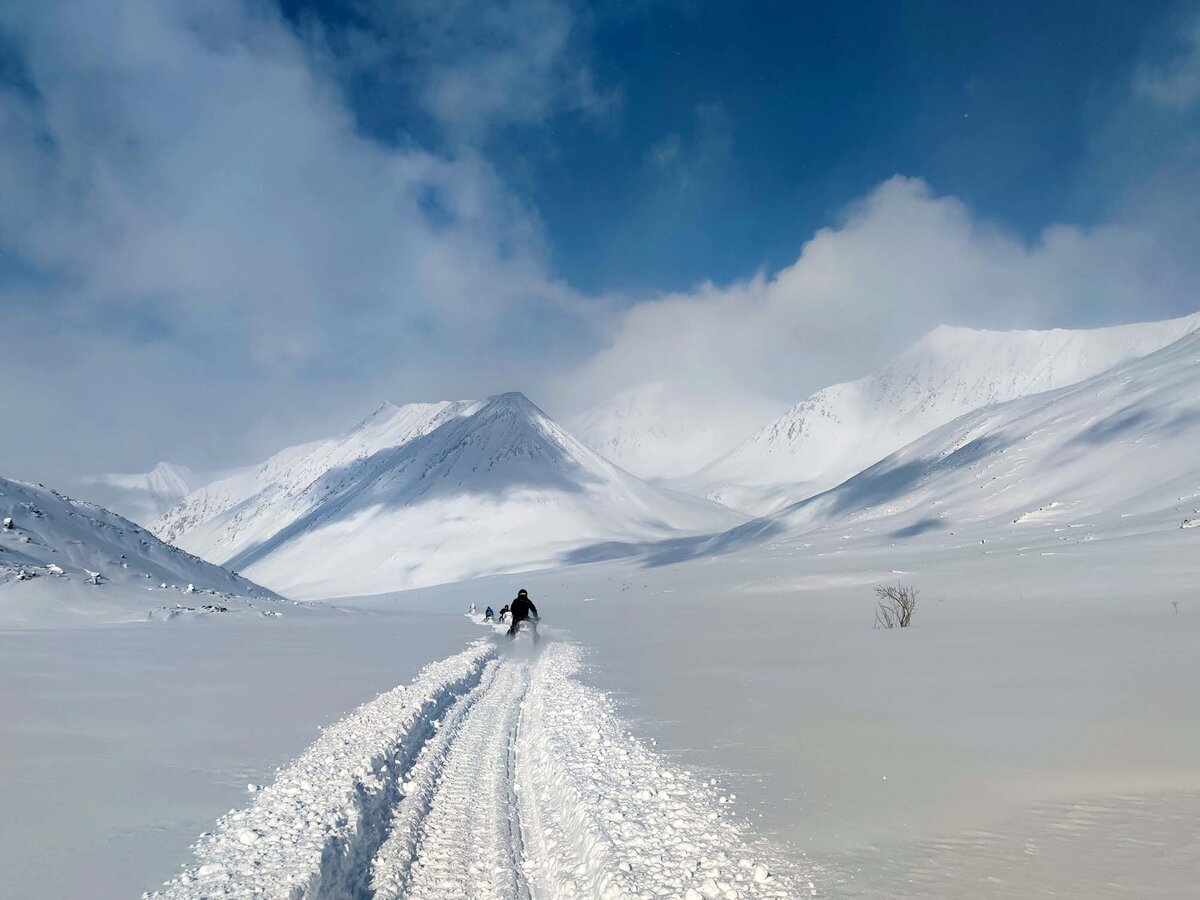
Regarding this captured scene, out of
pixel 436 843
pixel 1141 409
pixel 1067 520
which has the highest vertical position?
pixel 1141 409

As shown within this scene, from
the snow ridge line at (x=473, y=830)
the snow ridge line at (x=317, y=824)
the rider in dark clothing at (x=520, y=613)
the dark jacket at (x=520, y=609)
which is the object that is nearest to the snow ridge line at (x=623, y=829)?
the snow ridge line at (x=473, y=830)

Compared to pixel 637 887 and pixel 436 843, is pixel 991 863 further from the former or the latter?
pixel 436 843

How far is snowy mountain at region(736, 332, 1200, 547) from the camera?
55919mm

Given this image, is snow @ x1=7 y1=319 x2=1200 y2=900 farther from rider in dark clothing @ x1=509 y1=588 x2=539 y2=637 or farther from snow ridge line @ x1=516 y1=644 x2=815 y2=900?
rider in dark clothing @ x1=509 y1=588 x2=539 y2=637

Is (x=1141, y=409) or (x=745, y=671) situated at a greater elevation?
(x=1141, y=409)

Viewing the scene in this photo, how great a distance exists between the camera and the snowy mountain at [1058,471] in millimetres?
55919

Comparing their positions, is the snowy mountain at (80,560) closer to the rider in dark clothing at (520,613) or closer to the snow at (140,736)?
the snow at (140,736)

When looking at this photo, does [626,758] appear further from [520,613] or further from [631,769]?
[520,613]

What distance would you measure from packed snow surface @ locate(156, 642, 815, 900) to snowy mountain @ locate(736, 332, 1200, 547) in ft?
136

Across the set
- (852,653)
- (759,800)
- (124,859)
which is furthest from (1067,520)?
(124,859)

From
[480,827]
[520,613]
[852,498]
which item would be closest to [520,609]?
[520,613]

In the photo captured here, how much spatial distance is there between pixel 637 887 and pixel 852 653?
1335cm

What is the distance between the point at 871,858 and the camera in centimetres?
577

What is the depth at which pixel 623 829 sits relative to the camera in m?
6.55
